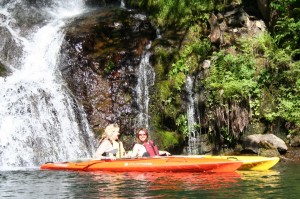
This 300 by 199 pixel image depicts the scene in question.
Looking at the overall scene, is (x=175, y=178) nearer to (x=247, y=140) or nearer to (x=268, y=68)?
(x=247, y=140)

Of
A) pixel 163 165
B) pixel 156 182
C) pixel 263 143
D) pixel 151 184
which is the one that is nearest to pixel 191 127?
pixel 263 143

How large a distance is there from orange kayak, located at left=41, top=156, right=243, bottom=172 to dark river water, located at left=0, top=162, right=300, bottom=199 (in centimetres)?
19

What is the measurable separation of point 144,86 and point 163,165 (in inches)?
225

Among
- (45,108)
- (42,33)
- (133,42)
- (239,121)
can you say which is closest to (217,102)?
(239,121)

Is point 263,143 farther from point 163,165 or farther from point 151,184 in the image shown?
point 151,184

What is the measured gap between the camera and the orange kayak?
9.95 meters

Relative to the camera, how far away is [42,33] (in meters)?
18.5

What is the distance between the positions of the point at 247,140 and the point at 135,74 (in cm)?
419

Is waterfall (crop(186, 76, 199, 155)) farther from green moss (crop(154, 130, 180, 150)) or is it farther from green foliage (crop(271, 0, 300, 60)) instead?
green foliage (crop(271, 0, 300, 60))

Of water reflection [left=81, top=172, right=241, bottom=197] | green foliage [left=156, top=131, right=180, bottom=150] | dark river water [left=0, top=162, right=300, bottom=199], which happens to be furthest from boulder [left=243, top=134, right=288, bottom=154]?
water reflection [left=81, top=172, right=241, bottom=197]

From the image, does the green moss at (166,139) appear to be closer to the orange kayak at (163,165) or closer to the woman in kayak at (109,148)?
the woman in kayak at (109,148)

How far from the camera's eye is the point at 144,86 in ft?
51.0

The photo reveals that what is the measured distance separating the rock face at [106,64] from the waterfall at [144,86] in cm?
17

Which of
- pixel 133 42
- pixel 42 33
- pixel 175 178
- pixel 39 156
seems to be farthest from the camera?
pixel 42 33
